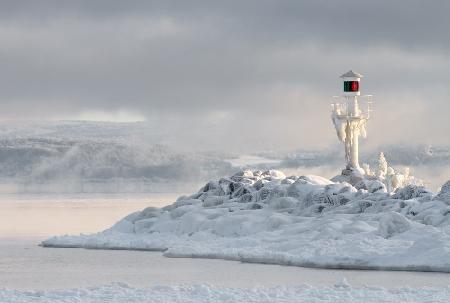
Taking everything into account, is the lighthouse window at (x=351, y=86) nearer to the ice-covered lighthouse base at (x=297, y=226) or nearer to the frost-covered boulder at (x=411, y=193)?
the ice-covered lighthouse base at (x=297, y=226)

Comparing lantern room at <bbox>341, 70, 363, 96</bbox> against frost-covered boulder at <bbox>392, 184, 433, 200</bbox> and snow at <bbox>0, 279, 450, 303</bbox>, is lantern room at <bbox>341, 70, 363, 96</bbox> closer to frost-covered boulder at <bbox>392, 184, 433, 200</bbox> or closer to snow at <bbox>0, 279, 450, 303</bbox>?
frost-covered boulder at <bbox>392, 184, 433, 200</bbox>

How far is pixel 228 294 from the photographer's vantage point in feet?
90.1

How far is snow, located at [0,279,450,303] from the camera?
87.8 ft

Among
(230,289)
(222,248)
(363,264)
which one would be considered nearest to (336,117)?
(222,248)

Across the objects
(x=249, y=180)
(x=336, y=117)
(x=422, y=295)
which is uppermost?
(x=336, y=117)

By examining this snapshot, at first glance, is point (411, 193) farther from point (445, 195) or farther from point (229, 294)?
point (229, 294)

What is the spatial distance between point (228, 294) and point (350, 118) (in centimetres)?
3504

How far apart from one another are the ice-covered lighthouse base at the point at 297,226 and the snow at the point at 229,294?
7.68m

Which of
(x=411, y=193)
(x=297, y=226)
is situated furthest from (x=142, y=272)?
(x=411, y=193)

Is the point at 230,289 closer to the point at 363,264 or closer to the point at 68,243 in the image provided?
the point at 363,264

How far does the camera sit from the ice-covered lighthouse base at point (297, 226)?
124 feet

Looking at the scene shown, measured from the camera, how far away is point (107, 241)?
158 ft

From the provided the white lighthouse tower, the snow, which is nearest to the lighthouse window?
the white lighthouse tower

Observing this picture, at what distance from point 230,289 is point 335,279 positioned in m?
5.97
